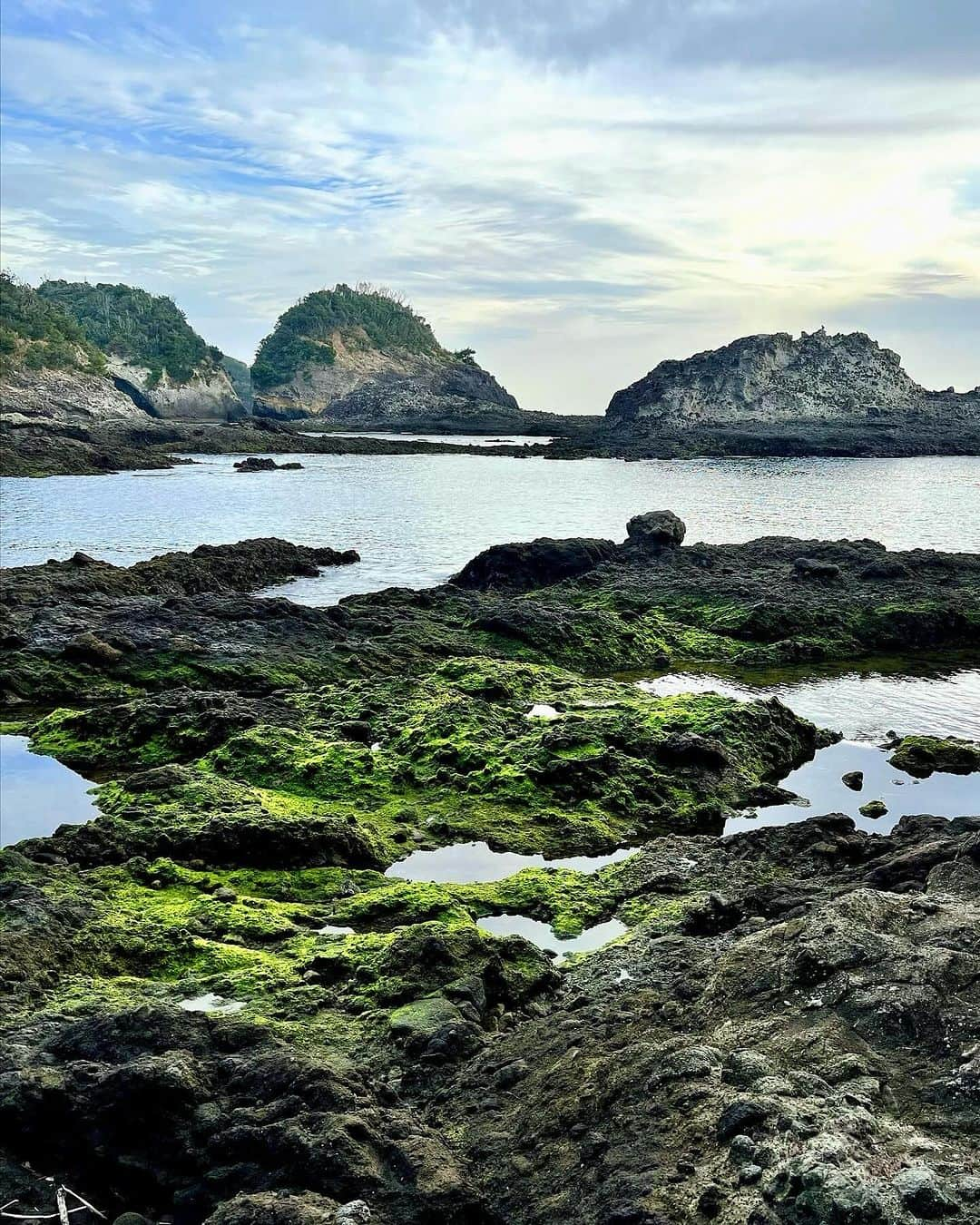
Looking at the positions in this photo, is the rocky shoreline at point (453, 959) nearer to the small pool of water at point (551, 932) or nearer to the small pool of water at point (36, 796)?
the small pool of water at point (551, 932)

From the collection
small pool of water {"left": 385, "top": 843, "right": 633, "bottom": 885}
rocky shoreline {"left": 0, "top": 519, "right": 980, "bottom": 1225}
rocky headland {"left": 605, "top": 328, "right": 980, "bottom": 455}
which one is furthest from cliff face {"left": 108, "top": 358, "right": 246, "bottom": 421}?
small pool of water {"left": 385, "top": 843, "right": 633, "bottom": 885}

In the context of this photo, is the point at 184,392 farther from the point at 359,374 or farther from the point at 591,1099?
the point at 591,1099

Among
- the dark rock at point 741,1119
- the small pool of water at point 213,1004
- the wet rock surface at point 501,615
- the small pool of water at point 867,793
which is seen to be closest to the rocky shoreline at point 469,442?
the wet rock surface at point 501,615

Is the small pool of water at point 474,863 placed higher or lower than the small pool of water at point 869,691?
lower

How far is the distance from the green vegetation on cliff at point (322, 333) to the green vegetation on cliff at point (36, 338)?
63.6m

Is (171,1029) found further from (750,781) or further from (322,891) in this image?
(750,781)

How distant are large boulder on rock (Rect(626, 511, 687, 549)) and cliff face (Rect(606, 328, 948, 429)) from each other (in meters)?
97.4

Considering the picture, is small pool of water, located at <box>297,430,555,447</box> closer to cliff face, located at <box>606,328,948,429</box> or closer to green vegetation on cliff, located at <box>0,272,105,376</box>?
cliff face, located at <box>606,328,948,429</box>

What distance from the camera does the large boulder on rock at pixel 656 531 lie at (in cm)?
2353

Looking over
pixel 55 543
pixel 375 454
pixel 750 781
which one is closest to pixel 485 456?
pixel 375 454

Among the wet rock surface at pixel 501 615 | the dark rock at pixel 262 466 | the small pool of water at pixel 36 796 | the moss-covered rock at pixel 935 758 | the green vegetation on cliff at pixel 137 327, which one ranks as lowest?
the small pool of water at pixel 36 796

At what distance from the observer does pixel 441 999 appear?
5863mm

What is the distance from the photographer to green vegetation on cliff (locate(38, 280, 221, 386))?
13850cm

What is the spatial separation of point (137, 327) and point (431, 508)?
11915cm
